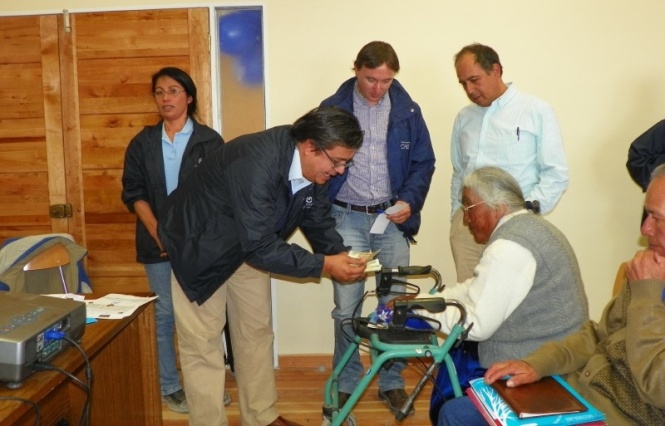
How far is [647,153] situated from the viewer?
117 inches

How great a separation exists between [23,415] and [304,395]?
192cm

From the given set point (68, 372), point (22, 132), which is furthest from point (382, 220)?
point (22, 132)

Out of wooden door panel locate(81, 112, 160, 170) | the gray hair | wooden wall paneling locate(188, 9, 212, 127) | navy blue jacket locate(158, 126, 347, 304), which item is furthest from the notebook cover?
wooden door panel locate(81, 112, 160, 170)

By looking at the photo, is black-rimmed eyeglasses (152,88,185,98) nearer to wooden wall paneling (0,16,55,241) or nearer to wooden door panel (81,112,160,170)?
wooden door panel (81,112,160,170)

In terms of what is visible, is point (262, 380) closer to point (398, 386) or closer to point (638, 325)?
point (398, 386)

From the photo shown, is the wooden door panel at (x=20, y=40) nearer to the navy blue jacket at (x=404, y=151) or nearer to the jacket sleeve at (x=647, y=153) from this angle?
the navy blue jacket at (x=404, y=151)

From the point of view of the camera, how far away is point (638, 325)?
148cm

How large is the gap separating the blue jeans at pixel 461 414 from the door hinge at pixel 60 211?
2526 millimetres

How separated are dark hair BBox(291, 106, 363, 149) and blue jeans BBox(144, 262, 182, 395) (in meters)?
1.26

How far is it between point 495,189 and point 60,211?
8.26 ft

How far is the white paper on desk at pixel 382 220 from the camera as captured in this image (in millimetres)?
2783

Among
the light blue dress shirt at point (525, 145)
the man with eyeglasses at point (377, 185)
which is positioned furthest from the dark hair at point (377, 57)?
the light blue dress shirt at point (525, 145)

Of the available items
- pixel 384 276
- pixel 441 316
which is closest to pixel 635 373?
pixel 441 316

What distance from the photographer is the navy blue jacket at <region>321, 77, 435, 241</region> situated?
2908mm
